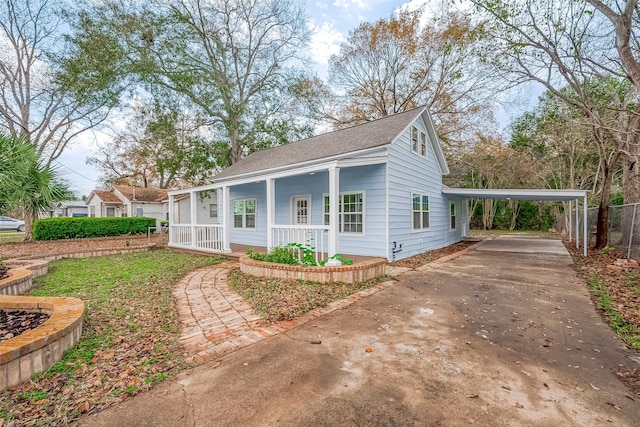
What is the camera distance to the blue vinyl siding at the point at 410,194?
339 inches

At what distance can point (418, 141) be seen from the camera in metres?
10.4

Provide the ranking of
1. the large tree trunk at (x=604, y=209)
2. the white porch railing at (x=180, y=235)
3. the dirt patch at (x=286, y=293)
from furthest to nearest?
1. the white porch railing at (x=180, y=235)
2. the large tree trunk at (x=604, y=209)
3. the dirt patch at (x=286, y=293)

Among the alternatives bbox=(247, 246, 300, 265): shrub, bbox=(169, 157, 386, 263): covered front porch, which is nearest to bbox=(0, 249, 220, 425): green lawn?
bbox=(247, 246, 300, 265): shrub

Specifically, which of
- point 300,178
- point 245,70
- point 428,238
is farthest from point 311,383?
point 245,70

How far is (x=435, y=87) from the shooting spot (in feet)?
56.9

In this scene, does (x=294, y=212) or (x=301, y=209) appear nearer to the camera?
(x=301, y=209)

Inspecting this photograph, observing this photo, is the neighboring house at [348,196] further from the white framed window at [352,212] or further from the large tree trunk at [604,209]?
the large tree trunk at [604,209]

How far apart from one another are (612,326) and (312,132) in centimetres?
1684

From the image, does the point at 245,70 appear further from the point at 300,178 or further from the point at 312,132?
the point at 300,178

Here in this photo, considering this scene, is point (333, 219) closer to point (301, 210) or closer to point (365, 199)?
point (365, 199)

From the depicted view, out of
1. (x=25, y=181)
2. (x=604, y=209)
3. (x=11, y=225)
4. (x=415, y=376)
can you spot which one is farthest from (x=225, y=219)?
(x=11, y=225)

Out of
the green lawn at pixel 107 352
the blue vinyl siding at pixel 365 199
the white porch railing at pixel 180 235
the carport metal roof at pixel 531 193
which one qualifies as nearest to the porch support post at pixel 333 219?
the blue vinyl siding at pixel 365 199

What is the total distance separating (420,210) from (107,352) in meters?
9.71

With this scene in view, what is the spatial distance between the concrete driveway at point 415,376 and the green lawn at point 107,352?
0.28 metres
